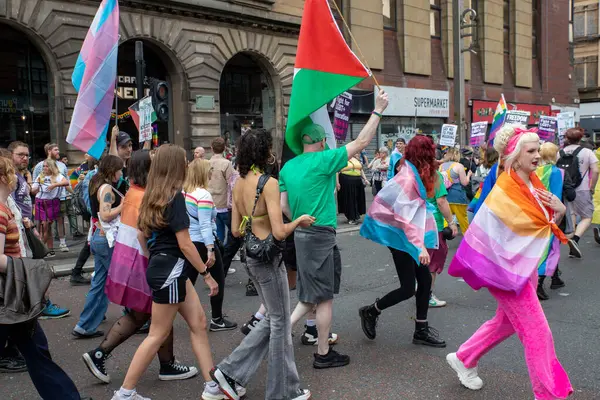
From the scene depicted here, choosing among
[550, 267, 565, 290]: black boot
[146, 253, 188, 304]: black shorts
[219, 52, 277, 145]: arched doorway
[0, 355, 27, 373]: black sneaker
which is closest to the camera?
[146, 253, 188, 304]: black shorts

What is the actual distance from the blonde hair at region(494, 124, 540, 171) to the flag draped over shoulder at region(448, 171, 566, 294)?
0.11m

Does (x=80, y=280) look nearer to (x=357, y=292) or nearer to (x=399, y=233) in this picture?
(x=357, y=292)

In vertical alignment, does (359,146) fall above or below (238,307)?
above

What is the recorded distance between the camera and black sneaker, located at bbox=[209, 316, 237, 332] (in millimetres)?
5691

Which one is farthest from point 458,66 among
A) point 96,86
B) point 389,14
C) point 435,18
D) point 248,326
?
point 248,326

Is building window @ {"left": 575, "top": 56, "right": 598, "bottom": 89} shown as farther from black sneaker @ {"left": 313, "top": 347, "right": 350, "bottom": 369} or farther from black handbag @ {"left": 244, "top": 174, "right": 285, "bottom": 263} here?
black handbag @ {"left": 244, "top": 174, "right": 285, "bottom": 263}

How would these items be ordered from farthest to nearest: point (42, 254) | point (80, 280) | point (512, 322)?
1. point (80, 280)
2. point (42, 254)
3. point (512, 322)

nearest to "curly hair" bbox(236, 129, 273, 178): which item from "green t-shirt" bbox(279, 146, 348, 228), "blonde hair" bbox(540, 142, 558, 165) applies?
"green t-shirt" bbox(279, 146, 348, 228)

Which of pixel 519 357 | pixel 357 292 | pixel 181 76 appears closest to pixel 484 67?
pixel 181 76

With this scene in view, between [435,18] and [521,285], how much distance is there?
26.7m

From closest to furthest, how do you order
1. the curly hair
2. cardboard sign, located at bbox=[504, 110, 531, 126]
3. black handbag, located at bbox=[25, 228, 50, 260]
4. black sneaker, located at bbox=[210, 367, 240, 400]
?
1. black sneaker, located at bbox=[210, 367, 240, 400]
2. the curly hair
3. black handbag, located at bbox=[25, 228, 50, 260]
4. cardboard sign, located at bbox=[504, 110, 531, 126]

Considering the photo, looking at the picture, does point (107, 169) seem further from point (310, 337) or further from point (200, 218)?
point (310, 337)

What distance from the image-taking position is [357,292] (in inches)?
279

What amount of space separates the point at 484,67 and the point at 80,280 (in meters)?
26.7
